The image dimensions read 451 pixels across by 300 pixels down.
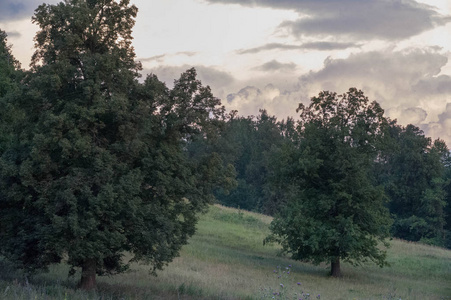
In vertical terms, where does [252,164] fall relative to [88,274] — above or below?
above

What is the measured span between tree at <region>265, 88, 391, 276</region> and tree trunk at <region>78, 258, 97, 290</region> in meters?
14.7

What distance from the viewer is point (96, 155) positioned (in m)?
16.0

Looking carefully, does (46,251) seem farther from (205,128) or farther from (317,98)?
(317,98)

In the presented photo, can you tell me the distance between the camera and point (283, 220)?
30.7m

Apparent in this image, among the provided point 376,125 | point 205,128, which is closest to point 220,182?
point 205,128

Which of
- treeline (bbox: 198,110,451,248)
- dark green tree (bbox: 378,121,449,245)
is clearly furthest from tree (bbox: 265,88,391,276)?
dark green tree (bbox: 378,121,449,245)

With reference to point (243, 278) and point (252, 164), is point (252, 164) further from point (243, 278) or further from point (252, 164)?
point (243, 278)

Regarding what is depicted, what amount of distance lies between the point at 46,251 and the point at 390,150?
22.2 metres

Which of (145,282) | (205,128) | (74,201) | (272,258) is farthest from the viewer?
(272,258)

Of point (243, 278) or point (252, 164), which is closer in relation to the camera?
point (243, 278)

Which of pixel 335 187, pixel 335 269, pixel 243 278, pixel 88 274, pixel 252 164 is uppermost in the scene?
pixel 252 164

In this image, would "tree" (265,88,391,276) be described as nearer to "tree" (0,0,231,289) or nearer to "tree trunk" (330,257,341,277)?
"tree trunk" (330,257,341,277)

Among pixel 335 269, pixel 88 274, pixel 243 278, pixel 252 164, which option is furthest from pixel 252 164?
pixel 88 274

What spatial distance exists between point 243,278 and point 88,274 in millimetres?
9407
